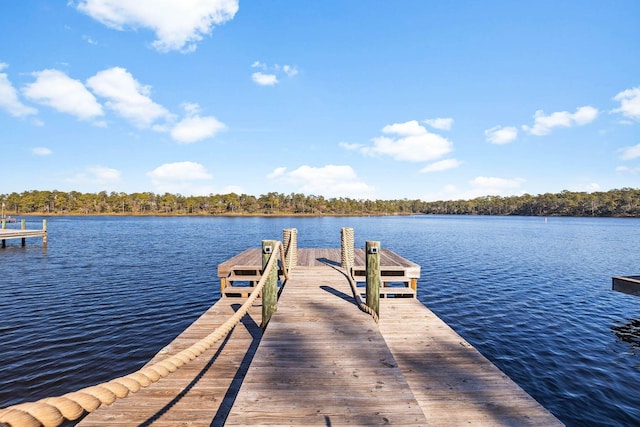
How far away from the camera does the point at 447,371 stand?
16.7ft

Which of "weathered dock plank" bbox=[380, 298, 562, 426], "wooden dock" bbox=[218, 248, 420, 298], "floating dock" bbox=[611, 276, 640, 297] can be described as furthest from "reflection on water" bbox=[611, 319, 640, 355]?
"weathered dock plank" bbox=[380, 298, 562, 426]

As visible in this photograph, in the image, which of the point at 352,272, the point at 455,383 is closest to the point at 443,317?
the point at 352,272

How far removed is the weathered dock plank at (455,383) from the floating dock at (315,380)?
0.06 ft

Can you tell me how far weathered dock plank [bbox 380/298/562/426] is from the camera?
393 cm

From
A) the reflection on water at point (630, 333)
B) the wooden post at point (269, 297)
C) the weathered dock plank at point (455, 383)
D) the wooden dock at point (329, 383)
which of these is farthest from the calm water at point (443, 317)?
the wooden post at point (269, 297)

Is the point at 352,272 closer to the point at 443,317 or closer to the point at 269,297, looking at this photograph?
the point at 443,317

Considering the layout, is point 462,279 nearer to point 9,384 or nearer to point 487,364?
point 487,364

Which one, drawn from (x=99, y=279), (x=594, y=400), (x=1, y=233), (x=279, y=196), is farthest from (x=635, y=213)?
(x=1, y=233)

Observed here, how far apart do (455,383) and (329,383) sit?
2.39 m

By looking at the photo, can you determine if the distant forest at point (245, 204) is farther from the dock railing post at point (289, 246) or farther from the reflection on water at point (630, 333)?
the reflection on water at point (630, 333)

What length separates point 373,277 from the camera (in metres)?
7.05

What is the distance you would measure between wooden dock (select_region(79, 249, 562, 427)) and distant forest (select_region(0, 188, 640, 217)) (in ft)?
509

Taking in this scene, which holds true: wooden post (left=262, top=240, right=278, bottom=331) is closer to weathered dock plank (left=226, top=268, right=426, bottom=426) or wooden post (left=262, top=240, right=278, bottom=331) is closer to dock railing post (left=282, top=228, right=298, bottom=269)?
weathered dock plank (left=226, top=268, right=426, bottom=426)

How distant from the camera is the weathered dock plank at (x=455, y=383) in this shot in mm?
3926
